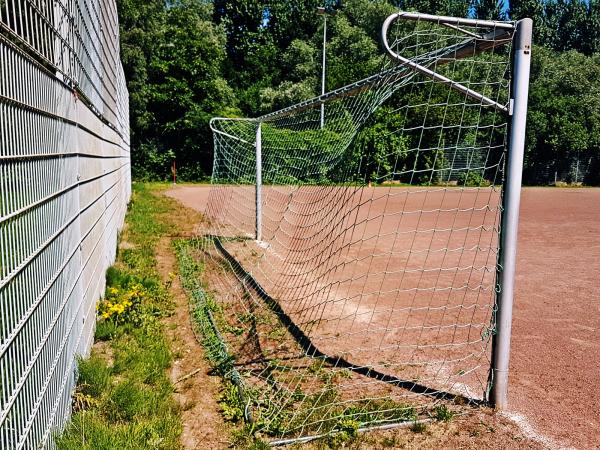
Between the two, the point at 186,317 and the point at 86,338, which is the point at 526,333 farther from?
the point at 86,338

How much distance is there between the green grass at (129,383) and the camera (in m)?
2.71

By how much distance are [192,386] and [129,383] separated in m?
0.47

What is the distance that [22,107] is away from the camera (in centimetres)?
211

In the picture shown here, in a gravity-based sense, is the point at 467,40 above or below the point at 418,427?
above

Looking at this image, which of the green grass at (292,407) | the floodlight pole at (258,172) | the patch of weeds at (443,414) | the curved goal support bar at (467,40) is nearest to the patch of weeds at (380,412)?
the green grass at (292,407)

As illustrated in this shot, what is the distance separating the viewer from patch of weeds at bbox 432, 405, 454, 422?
319 cm

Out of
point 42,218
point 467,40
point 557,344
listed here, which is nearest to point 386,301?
point 557,344

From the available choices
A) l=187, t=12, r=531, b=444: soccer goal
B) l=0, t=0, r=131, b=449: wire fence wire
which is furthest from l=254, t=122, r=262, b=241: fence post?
l=0, t=0, r=131, b=449: wire fence wire

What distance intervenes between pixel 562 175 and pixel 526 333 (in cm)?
3265

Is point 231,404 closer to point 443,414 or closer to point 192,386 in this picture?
point 192,386

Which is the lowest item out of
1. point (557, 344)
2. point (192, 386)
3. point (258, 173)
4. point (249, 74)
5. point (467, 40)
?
point (192, 386)

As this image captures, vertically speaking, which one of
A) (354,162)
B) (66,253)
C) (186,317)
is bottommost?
(186,317)

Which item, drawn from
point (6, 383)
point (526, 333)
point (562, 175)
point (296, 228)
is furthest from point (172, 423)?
point (562, 175)

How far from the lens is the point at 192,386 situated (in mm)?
3646
